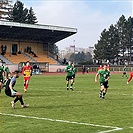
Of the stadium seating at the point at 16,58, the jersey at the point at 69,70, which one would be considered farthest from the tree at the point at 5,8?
the jersey at the point at 69,70

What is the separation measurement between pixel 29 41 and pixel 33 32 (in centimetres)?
505

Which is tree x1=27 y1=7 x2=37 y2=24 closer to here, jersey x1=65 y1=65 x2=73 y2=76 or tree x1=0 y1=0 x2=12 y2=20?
tree x1=0 y1=0 x2=12 y2=20

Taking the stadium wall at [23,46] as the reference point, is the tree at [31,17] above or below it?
above

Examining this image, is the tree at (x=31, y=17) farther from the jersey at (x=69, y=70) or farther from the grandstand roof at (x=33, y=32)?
the jersey at (x=69, y=70)

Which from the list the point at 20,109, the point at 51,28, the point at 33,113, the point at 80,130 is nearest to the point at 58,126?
the point at 80,130

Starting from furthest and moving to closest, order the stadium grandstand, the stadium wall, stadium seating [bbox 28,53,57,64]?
stadium seating [bbox 28,53,57,64]
the stadium wall
the stadium grandstand

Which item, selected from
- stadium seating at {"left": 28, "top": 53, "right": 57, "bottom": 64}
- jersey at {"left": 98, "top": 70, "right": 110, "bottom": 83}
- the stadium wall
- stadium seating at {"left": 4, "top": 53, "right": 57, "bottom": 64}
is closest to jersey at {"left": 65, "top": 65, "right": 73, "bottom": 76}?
jersey at {"left": 98, "top": 70, "right": 110, "bottom": 83}

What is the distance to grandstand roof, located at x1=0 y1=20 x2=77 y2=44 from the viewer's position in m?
70.0

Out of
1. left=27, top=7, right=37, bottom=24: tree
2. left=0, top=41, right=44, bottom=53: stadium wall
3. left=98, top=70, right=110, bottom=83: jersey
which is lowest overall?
left=98, top=70, right=110, bottom=83: jersey

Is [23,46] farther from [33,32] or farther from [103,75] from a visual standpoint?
[103,75]

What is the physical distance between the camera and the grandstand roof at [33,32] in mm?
70000

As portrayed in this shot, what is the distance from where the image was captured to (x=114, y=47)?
340ft

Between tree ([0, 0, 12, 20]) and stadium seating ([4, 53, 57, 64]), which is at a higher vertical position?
tree ([0, 0, 12, 20])

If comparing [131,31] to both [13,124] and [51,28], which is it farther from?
[13,124]
